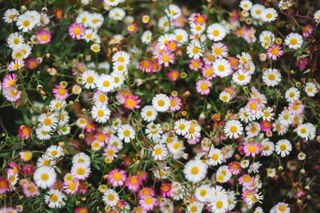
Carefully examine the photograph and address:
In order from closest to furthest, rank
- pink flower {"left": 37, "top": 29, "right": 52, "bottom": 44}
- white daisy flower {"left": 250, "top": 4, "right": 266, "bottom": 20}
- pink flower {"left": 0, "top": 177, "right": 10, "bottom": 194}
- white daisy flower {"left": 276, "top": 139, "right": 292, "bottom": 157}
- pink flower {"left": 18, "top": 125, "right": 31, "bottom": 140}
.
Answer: pink flower {"left": 0, "top": 177, "right": 10, "bottom": 194}
pink flower {"left": 18, "top": 125, "right": 31, "bottom": 140}
white daisy flower {"left": 276, "top": 139, "right": 292, "bottom": 157}
pink flower {"left": 37, "top": 29, "right": 52, "bottom": 44}
white daisy flower {"left": 250, "top": 4, "right": 266, "bottom": 20}

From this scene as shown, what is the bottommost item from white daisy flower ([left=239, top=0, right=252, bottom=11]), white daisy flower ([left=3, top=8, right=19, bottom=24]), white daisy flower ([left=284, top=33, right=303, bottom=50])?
white daisy flower ([left=3, top=8, right=19, bottom=24])

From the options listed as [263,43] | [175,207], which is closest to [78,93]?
[175,207]

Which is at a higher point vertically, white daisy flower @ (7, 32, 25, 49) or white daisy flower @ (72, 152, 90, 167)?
white daisy flower @ (7, 32, 25, 49)

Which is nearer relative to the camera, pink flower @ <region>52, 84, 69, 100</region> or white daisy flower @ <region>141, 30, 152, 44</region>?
pink flower @ <region>52, 84, 69, 100</region>

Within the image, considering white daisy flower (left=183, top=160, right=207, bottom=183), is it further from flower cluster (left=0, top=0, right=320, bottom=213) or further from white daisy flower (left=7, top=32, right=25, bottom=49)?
white daisy flower (left=7, top=32, right=25, bottom=49)

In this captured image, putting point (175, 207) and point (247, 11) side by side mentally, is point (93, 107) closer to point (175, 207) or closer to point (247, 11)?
point (175, 207)

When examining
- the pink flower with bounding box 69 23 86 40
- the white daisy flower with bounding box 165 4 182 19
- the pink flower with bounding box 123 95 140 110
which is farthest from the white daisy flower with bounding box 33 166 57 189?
the white daisy flower with bounding box 165 4 182 19

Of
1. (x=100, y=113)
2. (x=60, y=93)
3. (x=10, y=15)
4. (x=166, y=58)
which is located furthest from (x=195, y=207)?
(x=10, y=15)
